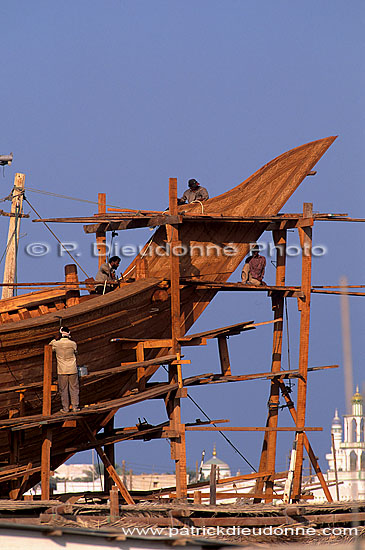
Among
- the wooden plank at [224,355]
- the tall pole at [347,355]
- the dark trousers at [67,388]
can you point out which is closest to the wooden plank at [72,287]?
the dark trousers at [67,388]

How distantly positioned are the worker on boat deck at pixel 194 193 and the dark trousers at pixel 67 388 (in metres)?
5.61

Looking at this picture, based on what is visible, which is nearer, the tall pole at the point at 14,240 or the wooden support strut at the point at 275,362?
the wooden support strut at the point at 275,362

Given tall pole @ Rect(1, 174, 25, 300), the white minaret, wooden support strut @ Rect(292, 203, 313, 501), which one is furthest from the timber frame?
the white minaret

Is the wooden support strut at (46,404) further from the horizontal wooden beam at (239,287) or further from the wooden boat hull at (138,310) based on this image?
the horizontal wooden beam at (239,287)

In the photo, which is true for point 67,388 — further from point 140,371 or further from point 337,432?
point 337,432

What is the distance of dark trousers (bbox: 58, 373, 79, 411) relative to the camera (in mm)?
21312

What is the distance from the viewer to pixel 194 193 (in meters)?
25.3

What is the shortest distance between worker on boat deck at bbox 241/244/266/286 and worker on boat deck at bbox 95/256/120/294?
284 cm

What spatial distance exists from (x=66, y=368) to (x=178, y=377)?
2.68 meters

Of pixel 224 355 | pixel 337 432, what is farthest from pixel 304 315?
pixel 337 432

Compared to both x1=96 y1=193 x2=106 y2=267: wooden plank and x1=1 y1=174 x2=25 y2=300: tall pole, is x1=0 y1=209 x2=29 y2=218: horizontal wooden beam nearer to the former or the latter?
x1=1 y1=174 x2=25 y2=300: tall pole

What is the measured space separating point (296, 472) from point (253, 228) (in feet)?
18.0

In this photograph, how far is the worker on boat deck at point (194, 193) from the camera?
25.2 m

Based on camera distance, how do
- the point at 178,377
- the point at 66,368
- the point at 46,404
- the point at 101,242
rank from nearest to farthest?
the point at 46,404 → the point at 66,368 → the point at 178,377 → the point at 101,242
